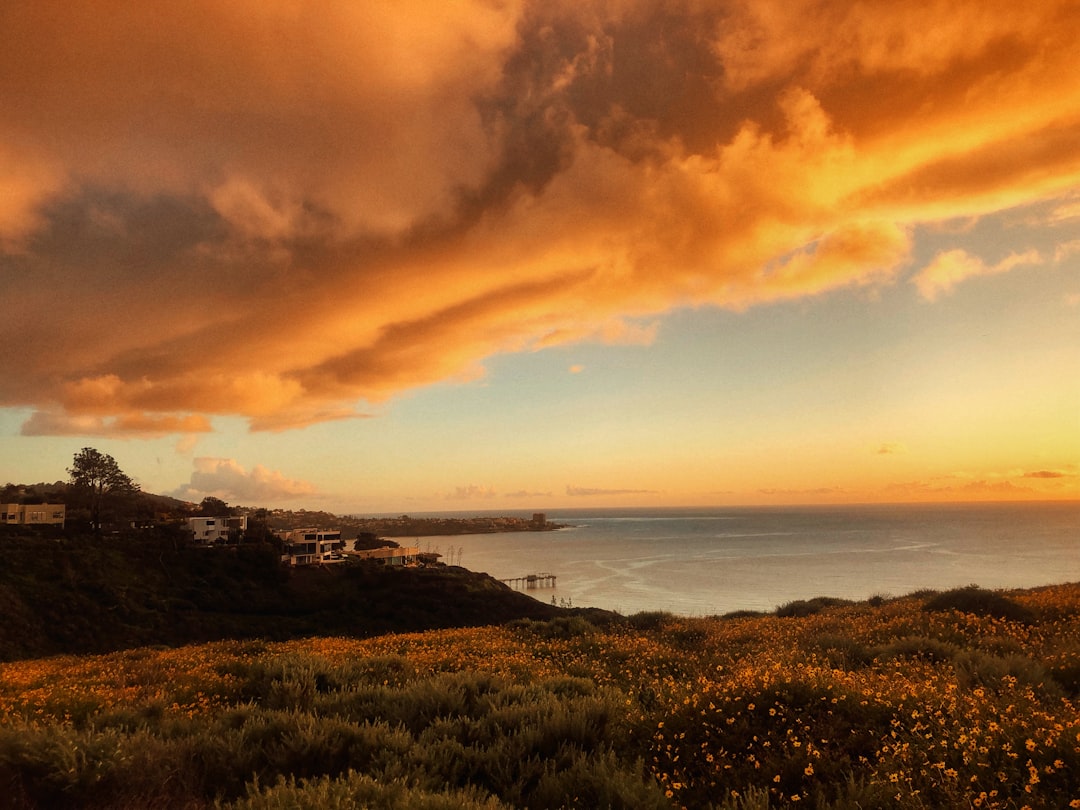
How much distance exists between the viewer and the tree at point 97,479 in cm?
8150

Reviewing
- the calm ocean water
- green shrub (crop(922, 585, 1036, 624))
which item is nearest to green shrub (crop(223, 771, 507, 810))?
green shrub (crop(922, 585, 1036, 624))

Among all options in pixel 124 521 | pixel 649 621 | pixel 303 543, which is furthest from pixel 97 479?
pixel 649 621

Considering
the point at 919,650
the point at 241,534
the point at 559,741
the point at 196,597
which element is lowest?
the point at 196,597

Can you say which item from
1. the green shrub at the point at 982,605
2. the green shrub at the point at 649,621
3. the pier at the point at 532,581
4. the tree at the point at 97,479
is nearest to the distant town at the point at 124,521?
the tree at the point at 97,479

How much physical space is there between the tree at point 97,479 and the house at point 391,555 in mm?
34438

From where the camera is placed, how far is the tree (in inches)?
3209

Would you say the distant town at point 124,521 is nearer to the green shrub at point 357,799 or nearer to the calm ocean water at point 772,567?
the calm ocean water at point 772,567

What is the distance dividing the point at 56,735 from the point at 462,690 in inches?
185

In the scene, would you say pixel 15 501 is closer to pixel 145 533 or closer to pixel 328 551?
pixel 145 533

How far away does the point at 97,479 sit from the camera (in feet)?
269

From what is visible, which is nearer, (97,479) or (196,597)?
(196,597)

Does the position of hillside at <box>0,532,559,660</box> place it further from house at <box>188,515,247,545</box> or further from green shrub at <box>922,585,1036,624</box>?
green shrub at <box>922,585,1036,624</box>

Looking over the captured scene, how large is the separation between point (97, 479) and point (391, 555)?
42.3 meters

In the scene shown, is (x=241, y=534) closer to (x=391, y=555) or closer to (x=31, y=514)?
(x=391, y=555)
